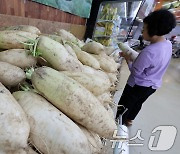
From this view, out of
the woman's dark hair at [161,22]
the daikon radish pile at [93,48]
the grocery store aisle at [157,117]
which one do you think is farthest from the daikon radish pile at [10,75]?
the grocery store aisle at [157,117]

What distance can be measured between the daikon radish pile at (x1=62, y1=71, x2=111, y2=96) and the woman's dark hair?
2.80ft

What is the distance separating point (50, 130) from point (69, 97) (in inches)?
5.0

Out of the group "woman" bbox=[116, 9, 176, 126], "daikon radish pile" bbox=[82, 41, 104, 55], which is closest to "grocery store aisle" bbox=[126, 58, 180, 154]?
"woman" bbox=[116, 9, 176, 126]

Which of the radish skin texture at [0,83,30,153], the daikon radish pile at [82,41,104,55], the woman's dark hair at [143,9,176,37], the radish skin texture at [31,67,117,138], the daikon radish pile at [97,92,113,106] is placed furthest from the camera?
the woman's dark hair at [143,9,176,37]

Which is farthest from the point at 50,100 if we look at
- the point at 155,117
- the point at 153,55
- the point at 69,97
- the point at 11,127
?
the point at 155,117

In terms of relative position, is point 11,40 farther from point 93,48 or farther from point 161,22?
point 161,22

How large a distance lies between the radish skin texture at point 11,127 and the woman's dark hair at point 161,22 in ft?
4.25

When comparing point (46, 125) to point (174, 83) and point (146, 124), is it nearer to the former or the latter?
point (146, 124)

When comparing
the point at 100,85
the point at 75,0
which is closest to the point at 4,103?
the point at 100,85

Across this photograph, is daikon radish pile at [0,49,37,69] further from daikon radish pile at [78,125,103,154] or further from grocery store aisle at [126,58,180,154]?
grocery store aisle at [126,58,180,154]

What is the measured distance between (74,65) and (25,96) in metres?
0.29

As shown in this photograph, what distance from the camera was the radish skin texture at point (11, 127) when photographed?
1.46ft

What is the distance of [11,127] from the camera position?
458mm

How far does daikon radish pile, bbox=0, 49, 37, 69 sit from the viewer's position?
73cm
